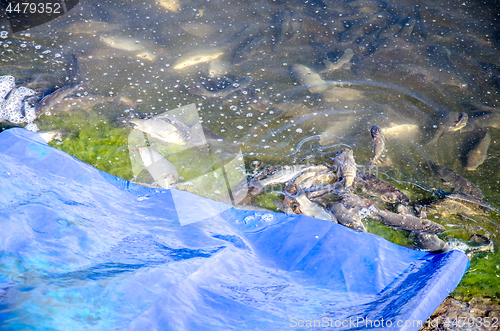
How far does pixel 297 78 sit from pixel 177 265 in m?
3.36

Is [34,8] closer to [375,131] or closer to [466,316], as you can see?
[375,131]

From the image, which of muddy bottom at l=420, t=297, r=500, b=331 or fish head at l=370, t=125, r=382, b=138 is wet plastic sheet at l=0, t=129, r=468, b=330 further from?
fish head at l=370, t=125, r=382, b=138

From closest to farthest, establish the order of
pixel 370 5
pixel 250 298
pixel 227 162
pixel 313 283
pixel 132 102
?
1. pixel 250 298
2. pixel 313 283
3. pixel 227 162
4. pixel 132 102
5. pixel 370 5

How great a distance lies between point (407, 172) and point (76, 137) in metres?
3.74

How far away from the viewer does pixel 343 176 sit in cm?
334

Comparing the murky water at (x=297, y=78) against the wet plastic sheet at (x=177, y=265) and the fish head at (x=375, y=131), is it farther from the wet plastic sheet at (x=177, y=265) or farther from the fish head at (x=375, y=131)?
the wet plastic sheet at (x=177, y=265)

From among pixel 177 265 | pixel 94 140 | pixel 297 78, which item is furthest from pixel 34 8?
pixel 177 265

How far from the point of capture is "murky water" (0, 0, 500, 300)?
12.2ft

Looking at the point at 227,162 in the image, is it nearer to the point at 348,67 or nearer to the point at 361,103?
the point at 361,103

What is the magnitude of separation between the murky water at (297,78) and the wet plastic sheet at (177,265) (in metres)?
0.59

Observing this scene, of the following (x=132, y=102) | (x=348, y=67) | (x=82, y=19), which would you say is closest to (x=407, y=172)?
(x=348, y=67)

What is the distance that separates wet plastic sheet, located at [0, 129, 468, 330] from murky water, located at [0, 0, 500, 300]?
588 millimetres

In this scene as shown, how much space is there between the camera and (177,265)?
6.80ft

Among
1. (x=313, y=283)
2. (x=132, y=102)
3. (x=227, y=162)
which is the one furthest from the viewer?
→ (x=132, y=102)
